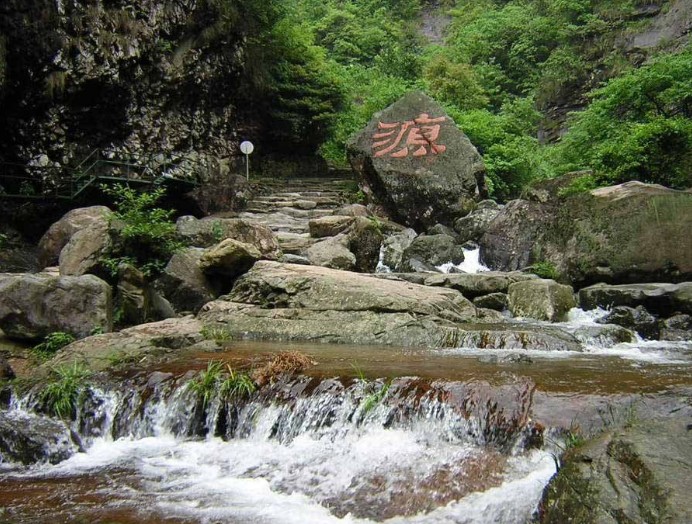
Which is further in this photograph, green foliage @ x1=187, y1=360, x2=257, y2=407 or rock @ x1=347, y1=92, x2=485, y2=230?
rock @ x1=347, y1=92, x2=485, y2=230

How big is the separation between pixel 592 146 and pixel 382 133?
217 inches

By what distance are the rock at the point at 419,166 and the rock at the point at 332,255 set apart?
3974 millimetres

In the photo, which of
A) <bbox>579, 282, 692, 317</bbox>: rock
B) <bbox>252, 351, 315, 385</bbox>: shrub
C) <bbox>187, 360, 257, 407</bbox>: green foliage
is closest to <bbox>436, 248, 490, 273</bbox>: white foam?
<bbox>579, 282, 692, 317</bbox>: rock

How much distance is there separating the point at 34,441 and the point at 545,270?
28.3 ft

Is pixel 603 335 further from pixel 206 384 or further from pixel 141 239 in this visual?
pixel 141 239

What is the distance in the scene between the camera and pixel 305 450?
4.14 metres

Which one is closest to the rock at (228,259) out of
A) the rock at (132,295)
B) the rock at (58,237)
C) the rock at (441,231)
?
the rock at (132,295)

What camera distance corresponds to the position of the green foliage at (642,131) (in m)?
10.9

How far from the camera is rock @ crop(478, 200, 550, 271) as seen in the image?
1123 cm

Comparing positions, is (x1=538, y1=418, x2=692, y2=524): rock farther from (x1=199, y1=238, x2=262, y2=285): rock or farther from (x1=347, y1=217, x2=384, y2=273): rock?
(x1=347, y1=217, x2=384, y2=273): rock

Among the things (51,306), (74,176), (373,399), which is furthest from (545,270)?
(74,176)

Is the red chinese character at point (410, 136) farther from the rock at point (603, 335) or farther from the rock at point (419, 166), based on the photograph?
the rock at point (603, 335)

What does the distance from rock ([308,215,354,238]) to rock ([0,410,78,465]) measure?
8350 mm

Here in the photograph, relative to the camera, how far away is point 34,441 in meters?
4.39
